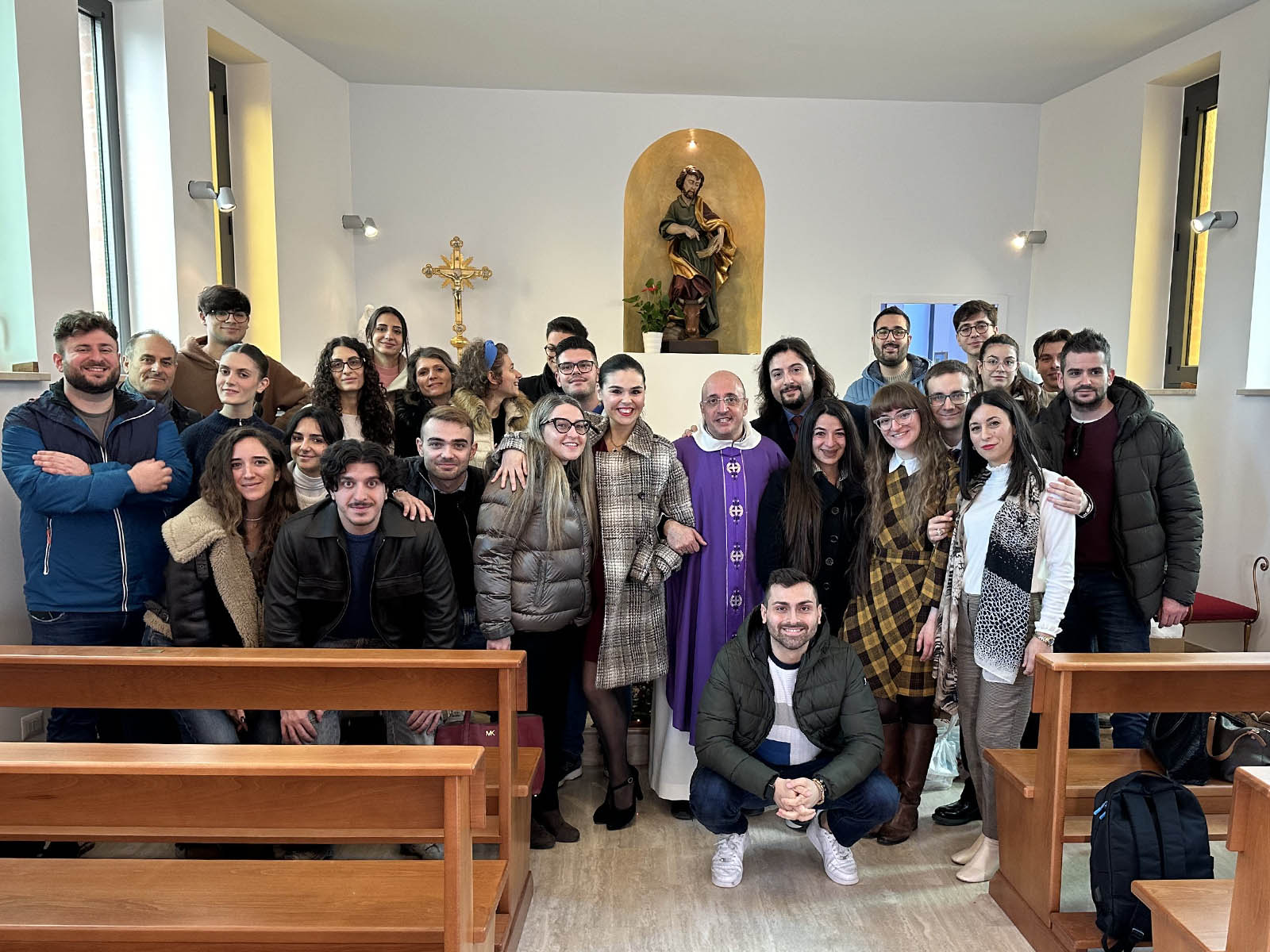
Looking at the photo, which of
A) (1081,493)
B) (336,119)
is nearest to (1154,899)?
(1081,493)

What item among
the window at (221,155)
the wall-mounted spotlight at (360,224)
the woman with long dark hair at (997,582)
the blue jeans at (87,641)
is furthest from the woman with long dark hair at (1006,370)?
the wall-mounted spotlight at (360,224)

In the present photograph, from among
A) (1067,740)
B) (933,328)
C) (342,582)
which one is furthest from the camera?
(933,328)

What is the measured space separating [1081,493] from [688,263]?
4.74 metres

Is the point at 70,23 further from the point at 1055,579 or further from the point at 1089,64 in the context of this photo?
the point at 1089,64

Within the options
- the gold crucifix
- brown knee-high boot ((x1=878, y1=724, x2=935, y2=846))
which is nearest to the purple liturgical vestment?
brown knee-high boot ((x1=878, y1=724, x2=935, y2=846))

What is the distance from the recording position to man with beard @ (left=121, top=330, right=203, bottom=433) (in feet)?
10.1

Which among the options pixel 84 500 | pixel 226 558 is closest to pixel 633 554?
pixel 226 558

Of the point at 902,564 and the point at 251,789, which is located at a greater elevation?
the point at 902,564

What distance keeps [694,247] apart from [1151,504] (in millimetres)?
4621

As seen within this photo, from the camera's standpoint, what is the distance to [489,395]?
3596 millimetres

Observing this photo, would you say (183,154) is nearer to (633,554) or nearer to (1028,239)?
(633,554)

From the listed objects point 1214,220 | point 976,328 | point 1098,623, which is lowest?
point 1098,623

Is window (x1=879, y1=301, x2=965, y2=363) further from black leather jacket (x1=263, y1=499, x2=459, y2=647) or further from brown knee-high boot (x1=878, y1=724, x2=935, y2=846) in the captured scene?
black leather jacket (x1=263, y1=499, x2=459, y2=647)

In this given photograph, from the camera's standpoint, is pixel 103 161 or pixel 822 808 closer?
pixel 822 808
